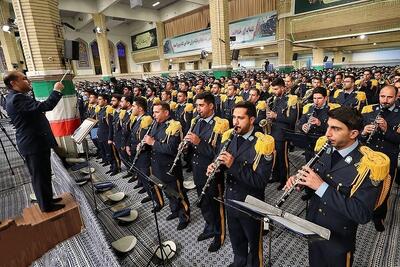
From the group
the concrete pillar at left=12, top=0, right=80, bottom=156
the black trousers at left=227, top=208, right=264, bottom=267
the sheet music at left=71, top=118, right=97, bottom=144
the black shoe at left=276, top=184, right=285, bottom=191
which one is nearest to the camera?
the black trousers at left=227, top=208, right=264, bottom=267

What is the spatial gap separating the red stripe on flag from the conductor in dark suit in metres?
3.79

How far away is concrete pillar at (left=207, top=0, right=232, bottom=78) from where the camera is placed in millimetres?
12750

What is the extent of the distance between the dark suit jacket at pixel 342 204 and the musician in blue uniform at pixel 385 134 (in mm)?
1871

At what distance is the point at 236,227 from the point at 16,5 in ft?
27.1

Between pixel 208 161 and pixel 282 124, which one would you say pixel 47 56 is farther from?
pixel 282 124

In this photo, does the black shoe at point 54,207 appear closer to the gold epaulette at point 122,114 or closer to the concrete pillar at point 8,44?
the gold epaulette at point 122,114

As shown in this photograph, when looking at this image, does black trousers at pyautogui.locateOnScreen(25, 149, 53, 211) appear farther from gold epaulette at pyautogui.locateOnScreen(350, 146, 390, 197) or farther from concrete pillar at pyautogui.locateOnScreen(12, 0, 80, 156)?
gold epaulette at pyautogui.locateOnScreen(350, 146, 390, 197)

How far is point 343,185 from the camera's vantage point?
206cm

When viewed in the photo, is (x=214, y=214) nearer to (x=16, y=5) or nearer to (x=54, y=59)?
(x=54, y=59)

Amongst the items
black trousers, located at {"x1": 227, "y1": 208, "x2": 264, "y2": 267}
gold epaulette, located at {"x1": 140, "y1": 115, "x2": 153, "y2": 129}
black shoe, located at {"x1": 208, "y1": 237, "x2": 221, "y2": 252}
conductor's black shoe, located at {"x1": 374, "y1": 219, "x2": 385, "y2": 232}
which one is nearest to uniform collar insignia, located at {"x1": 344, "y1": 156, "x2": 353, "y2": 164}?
black trousers, located at {"x1": 227, "y1": 208, "x2": 264, "y2": 267}

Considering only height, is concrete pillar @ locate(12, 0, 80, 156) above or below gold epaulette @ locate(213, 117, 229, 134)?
above

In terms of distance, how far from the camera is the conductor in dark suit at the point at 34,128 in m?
3.43

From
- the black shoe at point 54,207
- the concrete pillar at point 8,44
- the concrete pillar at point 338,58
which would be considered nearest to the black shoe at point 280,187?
the black shoe at point 54,207

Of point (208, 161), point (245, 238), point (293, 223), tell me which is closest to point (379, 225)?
point (245, 238)
